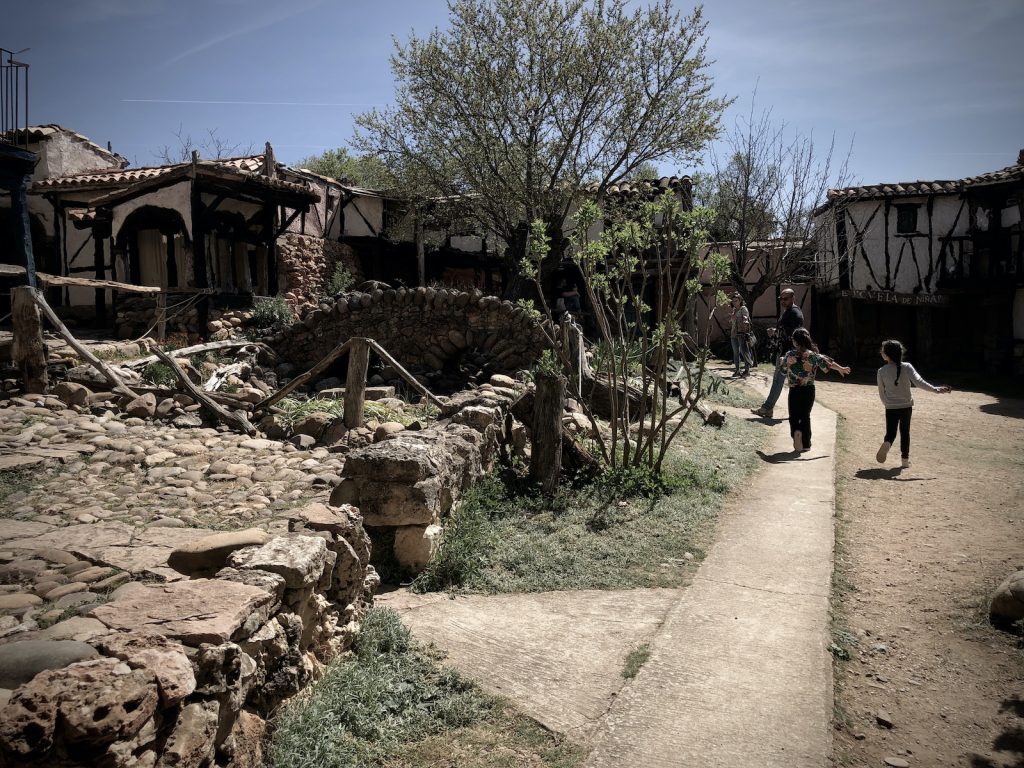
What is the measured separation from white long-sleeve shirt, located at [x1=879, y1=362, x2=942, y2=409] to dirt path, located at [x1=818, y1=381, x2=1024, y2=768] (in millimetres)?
737

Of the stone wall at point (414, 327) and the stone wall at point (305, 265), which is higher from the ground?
the stone wall at point (305, 265)

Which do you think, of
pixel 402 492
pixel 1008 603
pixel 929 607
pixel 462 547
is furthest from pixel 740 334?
pixel 402 492

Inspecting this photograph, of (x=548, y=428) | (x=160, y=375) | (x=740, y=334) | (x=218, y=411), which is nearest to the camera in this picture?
(x=548, y=428)

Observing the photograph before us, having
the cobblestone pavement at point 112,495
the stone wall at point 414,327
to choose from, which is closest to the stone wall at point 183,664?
the cobblestone pavement at point 112,495

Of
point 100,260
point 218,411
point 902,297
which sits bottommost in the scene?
point 218,411

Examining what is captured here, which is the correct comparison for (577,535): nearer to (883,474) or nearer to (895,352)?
(883,474)

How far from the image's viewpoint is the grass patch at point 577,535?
4.52 metres

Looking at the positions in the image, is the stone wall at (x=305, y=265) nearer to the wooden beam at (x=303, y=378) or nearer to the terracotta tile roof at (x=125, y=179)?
the terracotta tile roof at (x=125, y=179)

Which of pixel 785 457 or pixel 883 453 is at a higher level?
pixel 883 453

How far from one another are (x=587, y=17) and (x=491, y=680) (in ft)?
52.3

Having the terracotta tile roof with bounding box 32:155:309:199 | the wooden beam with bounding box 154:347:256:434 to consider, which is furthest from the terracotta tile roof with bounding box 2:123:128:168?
the wooden beam with bounding box 154:347:256:434

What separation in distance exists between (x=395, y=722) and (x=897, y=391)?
21.7ft

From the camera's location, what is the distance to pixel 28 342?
27.5ft

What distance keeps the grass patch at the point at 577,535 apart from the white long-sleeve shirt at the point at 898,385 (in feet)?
6.10
